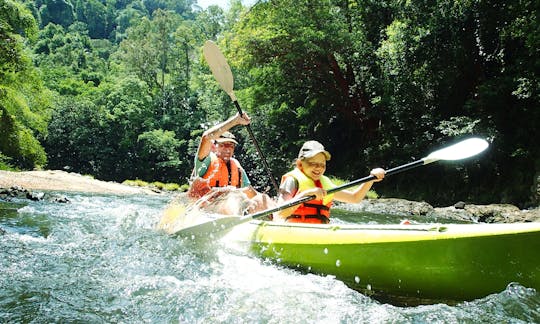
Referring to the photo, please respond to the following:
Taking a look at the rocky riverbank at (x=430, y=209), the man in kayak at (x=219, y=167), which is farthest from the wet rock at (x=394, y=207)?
the man in kayak at (x=219, y=167)

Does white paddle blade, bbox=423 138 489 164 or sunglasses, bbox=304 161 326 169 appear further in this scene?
sunglasses, bbox=304 161 326 169

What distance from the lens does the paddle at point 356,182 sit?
349 centimetres

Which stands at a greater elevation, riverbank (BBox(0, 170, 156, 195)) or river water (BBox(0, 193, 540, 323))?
riverbank (BBox(0, 170, 156, 195))

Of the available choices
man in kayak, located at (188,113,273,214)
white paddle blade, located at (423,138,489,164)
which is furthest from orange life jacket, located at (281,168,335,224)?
man in kayak, located at (188,113,273,214)

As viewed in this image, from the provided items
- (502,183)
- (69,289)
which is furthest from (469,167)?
(69,289)

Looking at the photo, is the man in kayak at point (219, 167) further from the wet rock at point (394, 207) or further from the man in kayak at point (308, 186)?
the wet rock at point (394, 207)

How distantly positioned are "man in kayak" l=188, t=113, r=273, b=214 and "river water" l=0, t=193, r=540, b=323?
102 cm

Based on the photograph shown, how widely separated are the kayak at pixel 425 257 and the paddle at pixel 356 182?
0.46 m

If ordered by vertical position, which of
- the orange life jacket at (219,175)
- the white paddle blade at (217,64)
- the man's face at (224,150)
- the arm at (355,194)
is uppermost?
the white paddle blade at (217,64)

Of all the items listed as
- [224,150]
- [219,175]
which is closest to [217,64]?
[224,150]

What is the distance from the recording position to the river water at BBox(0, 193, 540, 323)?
7.89 feet

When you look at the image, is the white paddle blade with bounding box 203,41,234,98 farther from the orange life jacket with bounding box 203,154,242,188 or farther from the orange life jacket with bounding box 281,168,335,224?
the orange life jacket with bounding box 281,168,335,224

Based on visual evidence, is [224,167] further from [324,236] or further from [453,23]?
[453,23]

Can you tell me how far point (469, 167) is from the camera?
41.5ft
